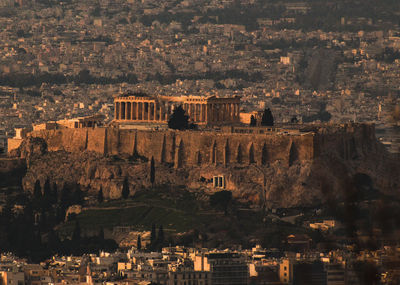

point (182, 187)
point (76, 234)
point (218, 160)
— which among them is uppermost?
point (218, 160)

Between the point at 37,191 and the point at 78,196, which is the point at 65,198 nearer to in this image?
the point at 78,196

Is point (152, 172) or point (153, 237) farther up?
point (152, 172)

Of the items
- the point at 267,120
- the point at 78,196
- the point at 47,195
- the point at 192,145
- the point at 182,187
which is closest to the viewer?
the point at 182,187

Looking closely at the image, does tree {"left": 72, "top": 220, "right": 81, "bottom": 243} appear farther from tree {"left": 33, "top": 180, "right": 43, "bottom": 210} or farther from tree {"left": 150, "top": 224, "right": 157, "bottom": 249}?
tree {"left": 33, "top": 180, "right": 43, "bottom": 210}

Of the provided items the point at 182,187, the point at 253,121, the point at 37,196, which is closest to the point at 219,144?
the point at 182,187

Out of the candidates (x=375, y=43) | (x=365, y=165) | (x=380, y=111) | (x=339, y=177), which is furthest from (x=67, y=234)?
(x=375, y=43)

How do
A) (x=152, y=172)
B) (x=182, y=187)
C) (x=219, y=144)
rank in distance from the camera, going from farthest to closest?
(x=152, y=172), (x=219, y=144), (x=182, y=187)

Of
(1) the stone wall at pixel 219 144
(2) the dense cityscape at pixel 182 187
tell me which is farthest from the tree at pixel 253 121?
(1) the stone wall at pixel 219 144
